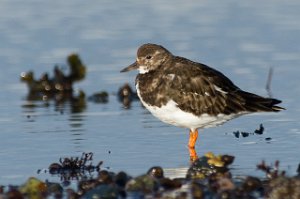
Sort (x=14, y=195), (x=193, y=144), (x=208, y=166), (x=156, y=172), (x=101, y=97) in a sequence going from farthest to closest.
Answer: (x=101, y=97), (x=193, y=144), (x=208, y=166), (x=156, y=172), (x=14, y=195)

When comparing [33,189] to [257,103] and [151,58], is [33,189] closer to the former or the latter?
[151,58]

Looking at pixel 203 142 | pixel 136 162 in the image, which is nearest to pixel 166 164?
pixel 136 162

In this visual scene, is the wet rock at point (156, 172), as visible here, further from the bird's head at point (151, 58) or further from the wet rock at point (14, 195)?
the bird's head at point (151, 58)

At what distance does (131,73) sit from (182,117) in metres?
5.74

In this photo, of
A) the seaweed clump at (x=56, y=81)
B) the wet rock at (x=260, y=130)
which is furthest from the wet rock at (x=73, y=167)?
the seaweed clump at (x=56, y=81)

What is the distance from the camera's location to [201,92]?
12.0m

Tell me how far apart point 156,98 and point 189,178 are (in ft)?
5.31

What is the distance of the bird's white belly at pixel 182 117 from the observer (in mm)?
11844

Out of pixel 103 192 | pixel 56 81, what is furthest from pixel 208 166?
pixel 56 81

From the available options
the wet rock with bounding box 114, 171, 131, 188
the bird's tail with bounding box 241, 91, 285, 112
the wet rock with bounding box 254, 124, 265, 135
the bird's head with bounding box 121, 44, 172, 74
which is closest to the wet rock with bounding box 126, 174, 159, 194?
the wet rock with bounding box 114, 171, 131, 188

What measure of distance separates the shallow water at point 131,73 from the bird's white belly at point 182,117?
43 cm

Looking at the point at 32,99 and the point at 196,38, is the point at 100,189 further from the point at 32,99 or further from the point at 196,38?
the point at 196,38

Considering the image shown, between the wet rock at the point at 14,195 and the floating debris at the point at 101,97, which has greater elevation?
the floating debris at the point at 101,97

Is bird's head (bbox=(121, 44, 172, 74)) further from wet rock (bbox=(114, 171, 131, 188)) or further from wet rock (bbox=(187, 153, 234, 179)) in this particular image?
wet rock (bbox=(114, 171, 131, 188))
